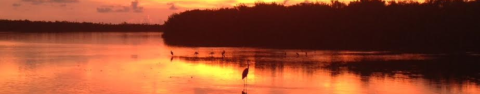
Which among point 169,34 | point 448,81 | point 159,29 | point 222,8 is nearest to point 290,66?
point 448,81

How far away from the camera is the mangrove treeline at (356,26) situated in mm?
40438

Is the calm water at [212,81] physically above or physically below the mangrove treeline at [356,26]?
below

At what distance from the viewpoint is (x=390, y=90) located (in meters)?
14.2

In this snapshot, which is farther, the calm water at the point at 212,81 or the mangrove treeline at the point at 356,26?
the mangrove treeline at the point at 356,26

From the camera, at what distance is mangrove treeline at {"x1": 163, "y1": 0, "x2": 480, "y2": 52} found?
4044cm

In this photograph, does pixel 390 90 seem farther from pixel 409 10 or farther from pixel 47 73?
pixel 409 10

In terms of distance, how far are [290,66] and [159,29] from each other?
132 m

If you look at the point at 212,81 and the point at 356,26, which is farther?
the point at 356,26

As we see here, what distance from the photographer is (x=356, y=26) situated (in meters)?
46.7

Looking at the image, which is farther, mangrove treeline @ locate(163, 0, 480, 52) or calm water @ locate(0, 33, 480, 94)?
mangrove treeline @ locate(163, 0, 480, 52)

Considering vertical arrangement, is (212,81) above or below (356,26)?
below

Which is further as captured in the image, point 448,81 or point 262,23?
point 262,23

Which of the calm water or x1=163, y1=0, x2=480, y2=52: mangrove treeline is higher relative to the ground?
x1=163, y1=0, x2=480, y2=52: mangrove treeline

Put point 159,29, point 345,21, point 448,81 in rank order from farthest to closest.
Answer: point 159,29 → point 345,21 → point 448,81
